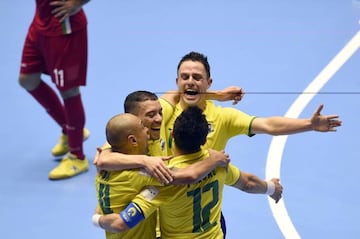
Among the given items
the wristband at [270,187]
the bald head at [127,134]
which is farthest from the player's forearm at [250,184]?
the bald head at [127,134]

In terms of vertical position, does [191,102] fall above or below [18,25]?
below

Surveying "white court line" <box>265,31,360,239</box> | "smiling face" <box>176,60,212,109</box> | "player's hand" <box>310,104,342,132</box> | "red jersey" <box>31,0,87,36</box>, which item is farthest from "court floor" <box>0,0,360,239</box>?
"player's hand" <box>310,104,342,132</box>

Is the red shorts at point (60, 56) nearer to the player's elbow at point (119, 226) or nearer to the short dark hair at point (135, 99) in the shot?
the short dark hair at point (135, 99)

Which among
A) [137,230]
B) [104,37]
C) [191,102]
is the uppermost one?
[104,37]

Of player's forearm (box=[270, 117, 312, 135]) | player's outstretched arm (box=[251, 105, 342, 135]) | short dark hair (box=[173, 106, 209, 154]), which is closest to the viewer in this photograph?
short dark hair (box=[173, 106, 209, 154])

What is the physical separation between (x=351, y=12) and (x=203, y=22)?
2.08m

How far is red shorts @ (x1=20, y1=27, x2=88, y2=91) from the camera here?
5156 mm

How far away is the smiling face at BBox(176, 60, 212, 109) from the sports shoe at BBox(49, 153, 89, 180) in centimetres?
210

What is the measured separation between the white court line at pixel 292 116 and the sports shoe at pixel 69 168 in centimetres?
169

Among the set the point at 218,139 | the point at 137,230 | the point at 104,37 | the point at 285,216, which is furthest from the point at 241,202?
the point at 104,37

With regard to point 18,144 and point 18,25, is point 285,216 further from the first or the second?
point 18,25

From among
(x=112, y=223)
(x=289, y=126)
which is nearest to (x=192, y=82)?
(x=289, y=126)

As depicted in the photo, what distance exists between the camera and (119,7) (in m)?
8.99

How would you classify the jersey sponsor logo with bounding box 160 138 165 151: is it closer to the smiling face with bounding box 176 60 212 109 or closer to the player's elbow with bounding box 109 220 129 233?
the smiling face with bounding box 176 60 212 109
